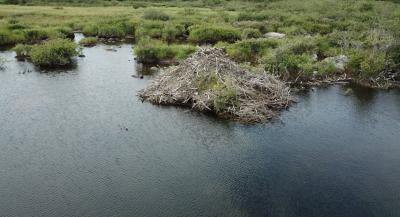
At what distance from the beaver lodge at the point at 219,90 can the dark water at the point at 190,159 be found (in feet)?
4.34

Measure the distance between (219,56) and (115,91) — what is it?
34.8 ft

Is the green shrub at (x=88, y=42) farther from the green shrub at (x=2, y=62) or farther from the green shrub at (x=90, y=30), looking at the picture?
the green shrub at (x=2, y=62)

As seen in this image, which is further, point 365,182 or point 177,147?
point 177,147

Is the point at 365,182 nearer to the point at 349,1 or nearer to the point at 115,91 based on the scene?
the point at 115,91

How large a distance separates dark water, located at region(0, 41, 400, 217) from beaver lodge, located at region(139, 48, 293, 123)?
1.32 m

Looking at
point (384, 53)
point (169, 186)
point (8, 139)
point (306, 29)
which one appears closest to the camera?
point (169, 186)

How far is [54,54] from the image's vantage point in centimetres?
4925

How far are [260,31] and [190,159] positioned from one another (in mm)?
47178

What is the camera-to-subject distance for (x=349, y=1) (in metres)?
90.8

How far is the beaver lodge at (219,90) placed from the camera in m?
33.8

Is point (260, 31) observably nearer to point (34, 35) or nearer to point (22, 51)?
point (34, 35)

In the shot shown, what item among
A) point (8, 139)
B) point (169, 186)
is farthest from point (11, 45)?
point (169, 186)

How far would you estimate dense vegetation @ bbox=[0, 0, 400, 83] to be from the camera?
1775 inches

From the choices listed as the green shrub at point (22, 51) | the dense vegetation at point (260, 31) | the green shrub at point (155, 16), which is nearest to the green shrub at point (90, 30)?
the dense vegetation at point (260, 31)
